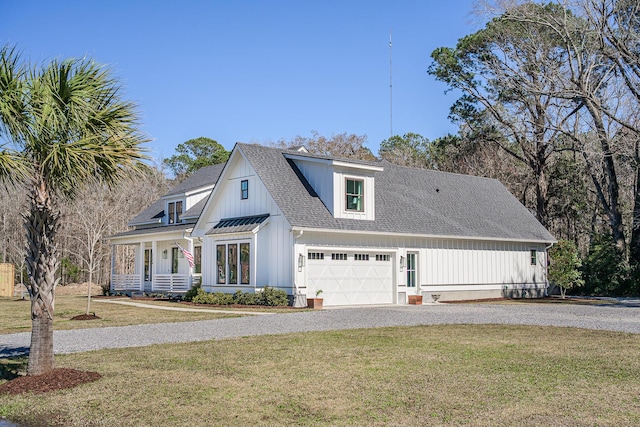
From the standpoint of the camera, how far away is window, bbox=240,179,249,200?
25.1 metres

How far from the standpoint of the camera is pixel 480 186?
111 ft

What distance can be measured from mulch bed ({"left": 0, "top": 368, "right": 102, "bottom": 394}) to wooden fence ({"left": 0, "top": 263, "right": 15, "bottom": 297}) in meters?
27.5

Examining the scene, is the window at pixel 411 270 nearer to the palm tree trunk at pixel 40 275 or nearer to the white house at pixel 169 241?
the white house at pixel 169 241

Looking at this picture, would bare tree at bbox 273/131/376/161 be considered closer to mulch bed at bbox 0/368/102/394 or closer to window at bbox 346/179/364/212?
window at bbox 346/179/364/212

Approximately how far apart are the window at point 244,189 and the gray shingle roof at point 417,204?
1034 millimetres

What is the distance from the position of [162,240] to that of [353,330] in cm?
1792

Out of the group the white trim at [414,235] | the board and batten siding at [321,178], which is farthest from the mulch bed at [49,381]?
the board and batten siding at [321,178]

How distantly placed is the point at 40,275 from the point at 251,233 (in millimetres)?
14531

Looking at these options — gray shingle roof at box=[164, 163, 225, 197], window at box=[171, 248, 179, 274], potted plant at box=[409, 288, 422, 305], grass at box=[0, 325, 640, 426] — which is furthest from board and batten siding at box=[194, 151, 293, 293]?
grass at box=[0, 325, 640, 426]

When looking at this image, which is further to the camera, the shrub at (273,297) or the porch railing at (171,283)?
the porch railing at (171,283)

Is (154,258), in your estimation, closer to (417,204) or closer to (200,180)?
(200,180)

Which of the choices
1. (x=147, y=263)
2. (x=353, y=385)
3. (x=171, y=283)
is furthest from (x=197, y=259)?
(x=353, y=385)

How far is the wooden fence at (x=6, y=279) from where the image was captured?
33281 mm

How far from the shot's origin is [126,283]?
1275 inches
